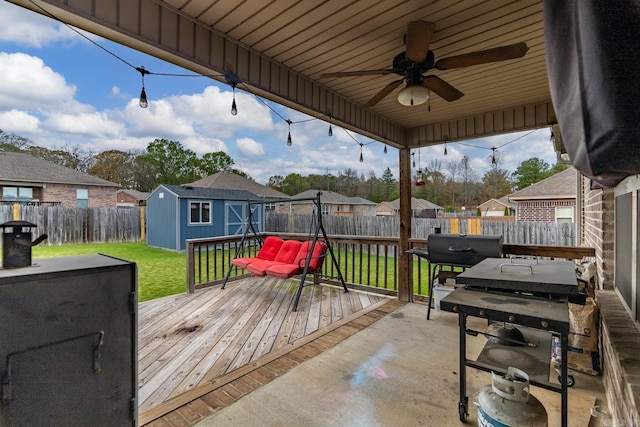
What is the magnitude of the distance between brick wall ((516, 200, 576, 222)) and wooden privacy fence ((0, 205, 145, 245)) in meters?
14.7

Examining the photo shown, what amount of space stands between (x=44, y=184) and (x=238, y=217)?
6.80 m

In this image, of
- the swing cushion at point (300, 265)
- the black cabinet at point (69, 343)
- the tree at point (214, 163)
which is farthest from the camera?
the tree at point (214, 163)

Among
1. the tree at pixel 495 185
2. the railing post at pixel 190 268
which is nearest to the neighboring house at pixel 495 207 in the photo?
the tree at pixel 495 185

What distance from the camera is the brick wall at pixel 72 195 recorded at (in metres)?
10.9

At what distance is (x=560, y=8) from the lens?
792 millimetres

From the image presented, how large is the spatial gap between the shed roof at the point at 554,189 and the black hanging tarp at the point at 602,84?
36.1ft

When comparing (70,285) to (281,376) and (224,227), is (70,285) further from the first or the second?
(224,227)

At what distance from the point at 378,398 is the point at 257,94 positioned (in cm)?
Answer: 268

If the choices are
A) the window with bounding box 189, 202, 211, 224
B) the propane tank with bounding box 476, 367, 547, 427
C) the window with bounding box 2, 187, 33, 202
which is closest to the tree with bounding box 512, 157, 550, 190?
the window with bounding box 189, 202, 211, 224

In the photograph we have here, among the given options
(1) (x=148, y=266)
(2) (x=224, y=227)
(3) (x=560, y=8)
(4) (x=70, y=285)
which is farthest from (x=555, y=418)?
(2) (x=224, y=227)

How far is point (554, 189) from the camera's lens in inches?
397

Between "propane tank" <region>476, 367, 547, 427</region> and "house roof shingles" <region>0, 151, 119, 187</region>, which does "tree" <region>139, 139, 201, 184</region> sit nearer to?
"house roof shingles" <region>0, 151, 119, 187</region>

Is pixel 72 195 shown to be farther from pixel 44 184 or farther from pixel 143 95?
pixel 143 95

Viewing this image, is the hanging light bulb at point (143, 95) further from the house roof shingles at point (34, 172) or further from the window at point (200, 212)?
the house roof shingles at point (34, 172)
